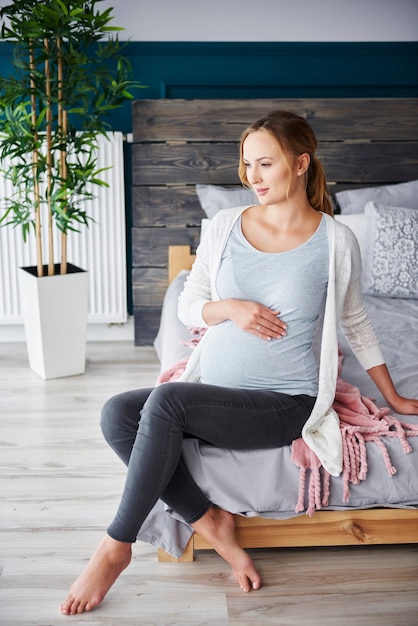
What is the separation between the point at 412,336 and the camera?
2.61m

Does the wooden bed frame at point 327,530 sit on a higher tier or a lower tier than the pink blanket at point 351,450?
lower

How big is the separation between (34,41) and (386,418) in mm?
2067

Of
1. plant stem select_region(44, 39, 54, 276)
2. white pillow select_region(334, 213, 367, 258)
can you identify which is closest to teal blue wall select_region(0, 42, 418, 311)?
plant stem select_region(44, 39, 54, 276)

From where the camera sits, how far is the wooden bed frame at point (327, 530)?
74.8 inches

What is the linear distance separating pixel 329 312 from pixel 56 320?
170cm

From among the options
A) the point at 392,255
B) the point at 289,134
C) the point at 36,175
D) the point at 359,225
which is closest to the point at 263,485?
the point at 289,134

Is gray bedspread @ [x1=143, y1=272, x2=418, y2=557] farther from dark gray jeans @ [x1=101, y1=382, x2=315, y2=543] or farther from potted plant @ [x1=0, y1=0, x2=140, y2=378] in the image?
potted plant @ [x1=0, y1=0, x2=140, y2=378]

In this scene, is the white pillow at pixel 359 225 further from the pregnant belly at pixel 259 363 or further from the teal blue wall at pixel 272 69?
the pregnant belly at pixel 259 363

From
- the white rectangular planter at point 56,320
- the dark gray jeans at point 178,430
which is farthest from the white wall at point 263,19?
the dark gray jeans at point 178,430

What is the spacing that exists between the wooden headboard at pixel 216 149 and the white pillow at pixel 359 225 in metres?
0.47

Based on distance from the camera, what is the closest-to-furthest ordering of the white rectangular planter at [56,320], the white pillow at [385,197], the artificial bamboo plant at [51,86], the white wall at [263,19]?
the artificial bamboo plant at [51,86], the white rectangular planter at [56,320], the white pillow at [385,197], the white wall at [263,19]

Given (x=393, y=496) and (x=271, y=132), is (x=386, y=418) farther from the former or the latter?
(x=271, y=132)

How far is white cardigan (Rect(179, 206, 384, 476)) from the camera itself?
5.98ft

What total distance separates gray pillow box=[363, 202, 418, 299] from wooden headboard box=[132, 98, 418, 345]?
0.65 meters
